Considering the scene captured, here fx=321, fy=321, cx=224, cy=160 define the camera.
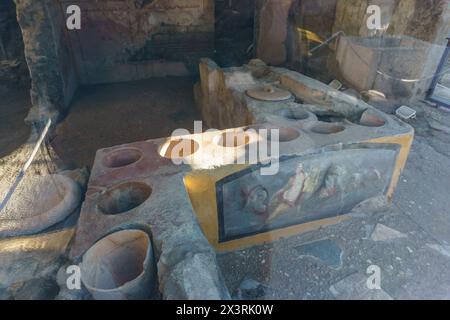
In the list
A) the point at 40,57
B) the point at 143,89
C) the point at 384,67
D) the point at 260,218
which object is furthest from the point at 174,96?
the point at 260,218

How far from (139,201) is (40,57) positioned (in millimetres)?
4977

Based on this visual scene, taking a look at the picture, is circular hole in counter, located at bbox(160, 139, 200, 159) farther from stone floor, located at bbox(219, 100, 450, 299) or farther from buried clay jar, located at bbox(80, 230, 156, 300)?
stone floor, located at bbox(219, 100, 450, 299)

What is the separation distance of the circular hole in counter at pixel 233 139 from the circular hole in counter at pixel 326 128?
90 cm

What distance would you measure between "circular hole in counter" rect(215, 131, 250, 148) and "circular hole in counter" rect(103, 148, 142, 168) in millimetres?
888

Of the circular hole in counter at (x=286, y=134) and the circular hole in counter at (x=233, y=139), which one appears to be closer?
the circular hole in counter at (x=233, y=139)

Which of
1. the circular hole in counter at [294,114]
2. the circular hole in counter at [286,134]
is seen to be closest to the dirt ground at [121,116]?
the circular hole in counter at [294,114]

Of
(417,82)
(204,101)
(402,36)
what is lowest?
(204,101)

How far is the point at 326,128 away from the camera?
4.02m

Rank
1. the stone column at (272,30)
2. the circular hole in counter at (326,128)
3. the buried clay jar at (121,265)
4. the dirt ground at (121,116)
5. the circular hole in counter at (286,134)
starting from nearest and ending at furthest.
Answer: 1. the buried clay jar at (121,265)
2. the circular hole in counter at (286,134)
3. the circular hole in counter at (326,128)
4. the dirt ground at (121,116)
5. the stone column at (272,30)

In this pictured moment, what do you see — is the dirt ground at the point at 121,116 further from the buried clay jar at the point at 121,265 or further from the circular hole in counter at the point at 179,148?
the buried clay jar at the point at 121,265

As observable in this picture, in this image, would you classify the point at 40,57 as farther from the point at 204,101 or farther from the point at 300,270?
the point at 300,270

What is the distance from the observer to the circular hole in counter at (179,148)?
334cm

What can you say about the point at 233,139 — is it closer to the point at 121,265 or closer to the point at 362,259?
the point at 121,265

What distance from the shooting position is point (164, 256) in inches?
87.0
